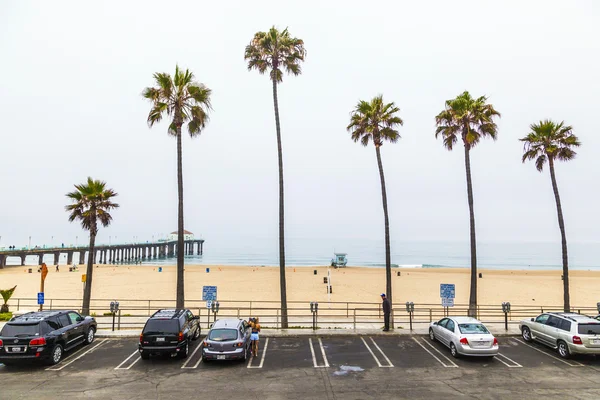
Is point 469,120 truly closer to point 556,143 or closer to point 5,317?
point 556,143

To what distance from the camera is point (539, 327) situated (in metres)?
17.5

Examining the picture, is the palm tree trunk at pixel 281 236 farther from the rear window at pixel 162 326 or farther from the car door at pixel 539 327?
the car door at pixel 539 327

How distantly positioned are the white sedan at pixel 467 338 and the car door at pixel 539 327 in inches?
142

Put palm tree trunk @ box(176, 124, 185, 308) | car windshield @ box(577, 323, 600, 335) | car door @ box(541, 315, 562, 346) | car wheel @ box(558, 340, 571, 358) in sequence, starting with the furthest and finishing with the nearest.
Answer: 1. palm tree trunk @ box(176, 124, 185, 308)
2. car door @ box(541, 315, 562, 346)
3. car wheel @ box(558, 340, 571, 358)
4. car windshield @ box(577, 323, 600, 335)

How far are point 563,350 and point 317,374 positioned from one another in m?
10.1

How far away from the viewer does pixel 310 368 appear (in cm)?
1412

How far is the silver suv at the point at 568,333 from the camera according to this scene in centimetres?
1490

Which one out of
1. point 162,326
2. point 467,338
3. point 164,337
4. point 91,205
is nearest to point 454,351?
point 467,338

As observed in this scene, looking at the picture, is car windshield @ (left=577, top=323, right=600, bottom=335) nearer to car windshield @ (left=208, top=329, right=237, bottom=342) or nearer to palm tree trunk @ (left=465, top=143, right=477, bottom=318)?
palm tree trunk @ (left=465, top=143, right=477, bottom=318)

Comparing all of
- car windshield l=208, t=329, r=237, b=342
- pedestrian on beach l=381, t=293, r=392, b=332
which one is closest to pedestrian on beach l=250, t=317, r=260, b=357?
car windshield l=208, t=329, r=237, b=342

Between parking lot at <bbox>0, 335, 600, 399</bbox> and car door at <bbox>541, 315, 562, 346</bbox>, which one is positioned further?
car door at <bbox>541, 315, 562, 346</bbox>

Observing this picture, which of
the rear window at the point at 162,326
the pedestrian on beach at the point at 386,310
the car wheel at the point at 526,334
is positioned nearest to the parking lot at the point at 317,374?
the car wheel at the point at 526,334

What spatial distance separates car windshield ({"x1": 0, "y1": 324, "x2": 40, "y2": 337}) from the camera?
45.7ft

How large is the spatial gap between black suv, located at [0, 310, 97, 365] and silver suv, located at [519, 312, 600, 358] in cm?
1959
